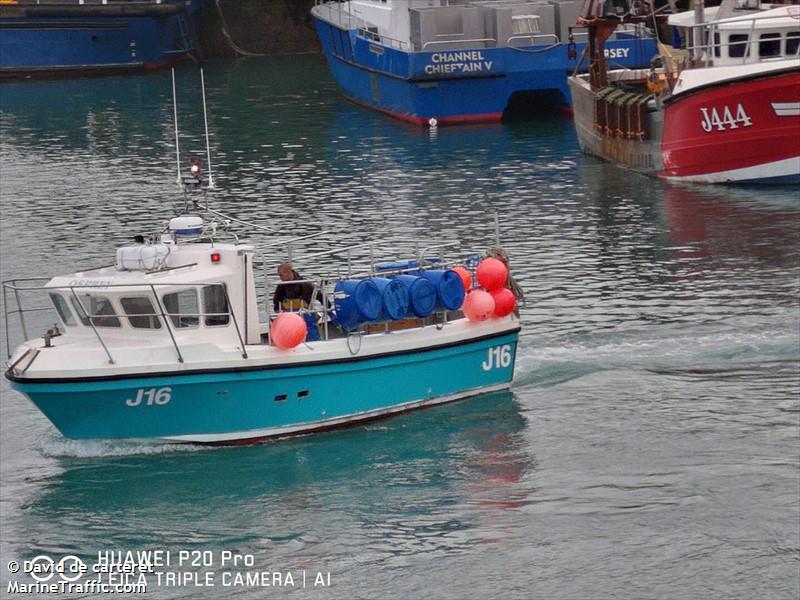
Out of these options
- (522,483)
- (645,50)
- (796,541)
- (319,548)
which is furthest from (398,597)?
(645,50)

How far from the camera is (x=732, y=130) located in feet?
124

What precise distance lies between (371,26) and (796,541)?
4276 centimetres

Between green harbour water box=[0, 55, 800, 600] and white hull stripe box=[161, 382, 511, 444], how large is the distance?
0.54 feet

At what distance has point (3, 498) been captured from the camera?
20859 millimetres

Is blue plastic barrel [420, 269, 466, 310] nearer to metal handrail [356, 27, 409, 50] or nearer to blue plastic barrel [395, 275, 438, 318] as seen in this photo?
blue plastic barrel [395, 275, 438, 318]

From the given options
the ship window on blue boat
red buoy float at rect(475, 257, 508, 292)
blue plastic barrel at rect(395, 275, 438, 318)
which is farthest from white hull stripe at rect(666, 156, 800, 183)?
blue plastic barrel at rect(395, 275, 438, 318)

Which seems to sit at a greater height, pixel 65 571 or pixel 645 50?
pixel 645 50

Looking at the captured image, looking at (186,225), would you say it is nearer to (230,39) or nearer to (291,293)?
(291,293)

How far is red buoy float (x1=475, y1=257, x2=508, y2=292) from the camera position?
23.3 meters

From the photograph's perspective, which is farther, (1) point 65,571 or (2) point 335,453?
(2) point 335,453

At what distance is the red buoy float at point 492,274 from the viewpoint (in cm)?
2333

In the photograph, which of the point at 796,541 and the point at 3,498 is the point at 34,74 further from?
the point at 796,541

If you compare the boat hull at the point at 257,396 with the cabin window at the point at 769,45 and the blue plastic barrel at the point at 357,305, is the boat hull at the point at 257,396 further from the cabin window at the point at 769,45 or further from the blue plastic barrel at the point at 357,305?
the cabin window at the point at 769,45

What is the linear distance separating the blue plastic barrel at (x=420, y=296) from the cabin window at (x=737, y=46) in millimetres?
18263
